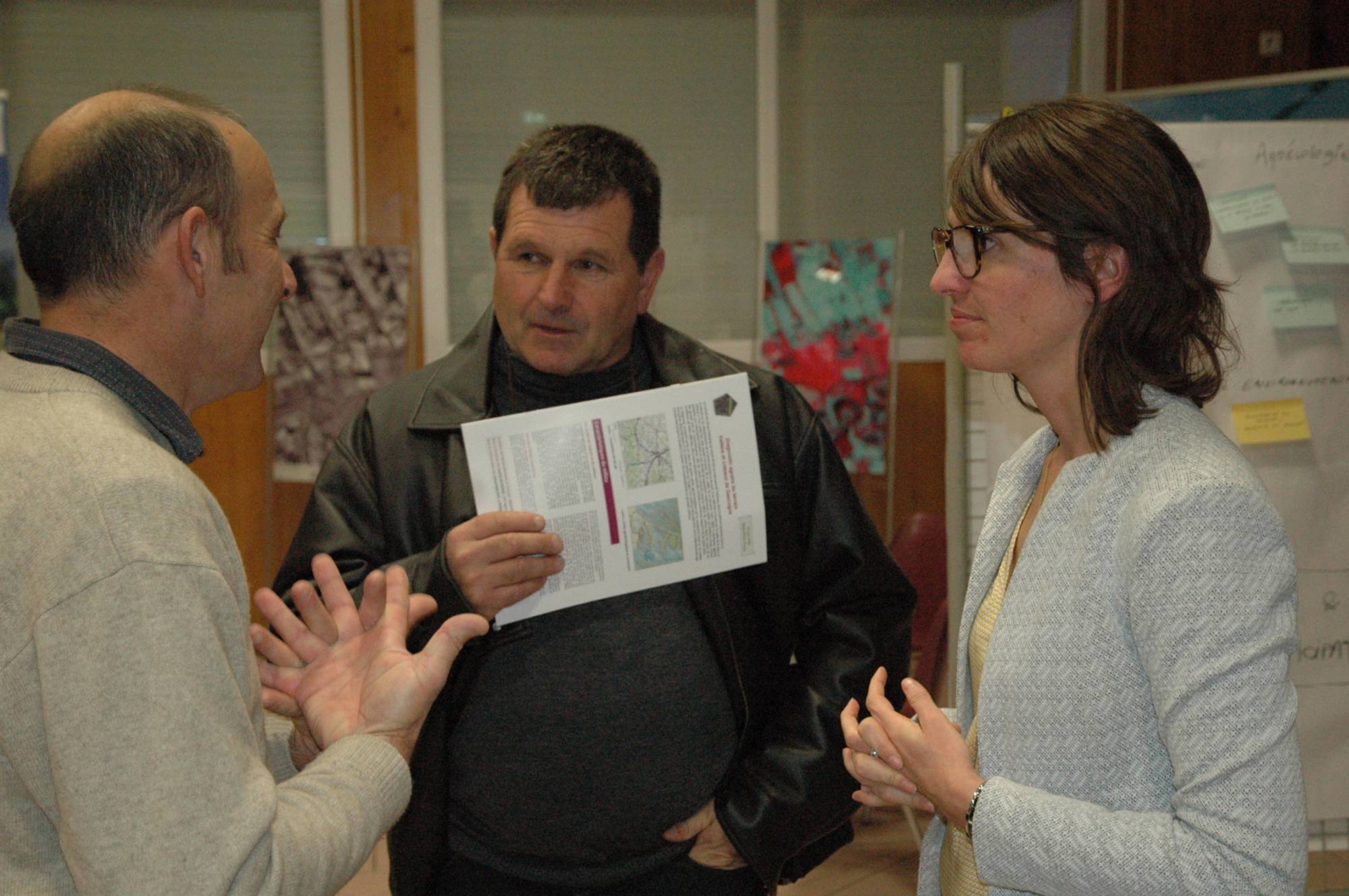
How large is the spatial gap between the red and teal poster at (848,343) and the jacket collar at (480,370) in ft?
9.88

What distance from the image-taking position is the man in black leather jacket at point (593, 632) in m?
1.94

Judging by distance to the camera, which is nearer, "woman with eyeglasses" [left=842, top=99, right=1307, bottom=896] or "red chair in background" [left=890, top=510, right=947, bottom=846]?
"woman with eyeglasses" [left=842, top=99, right=1307, bottom=896]

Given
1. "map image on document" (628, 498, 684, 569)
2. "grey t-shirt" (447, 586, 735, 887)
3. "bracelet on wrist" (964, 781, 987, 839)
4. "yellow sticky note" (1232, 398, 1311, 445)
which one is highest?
"yellow sticky note" (1232, 398, 1311, 445)

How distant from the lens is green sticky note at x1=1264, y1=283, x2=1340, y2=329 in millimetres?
2885

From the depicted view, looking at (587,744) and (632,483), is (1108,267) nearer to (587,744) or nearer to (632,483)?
(632,483)

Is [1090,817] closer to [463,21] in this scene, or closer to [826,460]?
[826,460]

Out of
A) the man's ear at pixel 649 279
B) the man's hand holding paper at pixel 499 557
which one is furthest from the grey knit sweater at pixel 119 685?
the man's ear at pixel 649 279

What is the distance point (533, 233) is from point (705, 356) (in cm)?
39

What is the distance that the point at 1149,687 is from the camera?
4.28 feet

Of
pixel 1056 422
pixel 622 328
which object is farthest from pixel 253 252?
pixel 1056 422

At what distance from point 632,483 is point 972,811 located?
0.80m

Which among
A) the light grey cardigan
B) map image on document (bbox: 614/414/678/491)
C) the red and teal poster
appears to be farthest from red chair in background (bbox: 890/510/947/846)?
the light grey cardigan

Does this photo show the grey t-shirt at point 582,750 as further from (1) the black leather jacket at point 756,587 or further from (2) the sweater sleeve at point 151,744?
(2) the sweater sleeve at point 151,744

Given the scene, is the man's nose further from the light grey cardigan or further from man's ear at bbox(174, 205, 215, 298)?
the light grey cardigan
